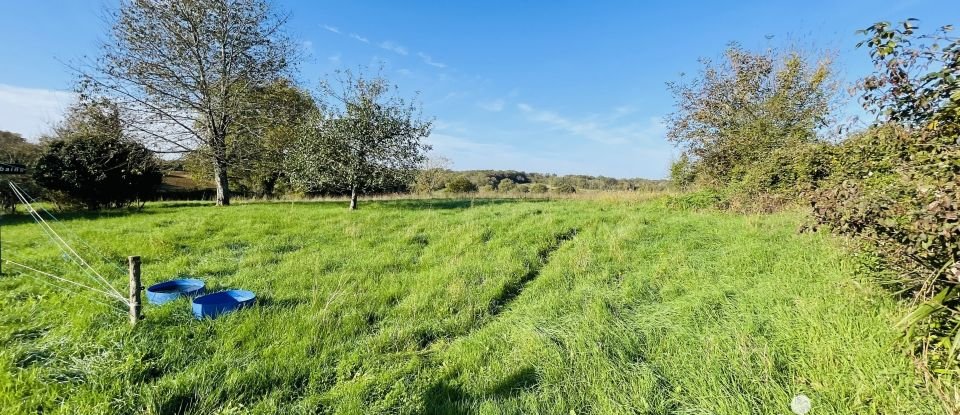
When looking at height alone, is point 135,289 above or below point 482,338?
above

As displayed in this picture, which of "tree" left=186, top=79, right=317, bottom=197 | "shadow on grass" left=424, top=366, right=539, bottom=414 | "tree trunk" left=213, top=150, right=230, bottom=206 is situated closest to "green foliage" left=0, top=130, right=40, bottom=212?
"tree" left=186, top=79, right=317, bottom=197

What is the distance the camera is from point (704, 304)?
167 inches

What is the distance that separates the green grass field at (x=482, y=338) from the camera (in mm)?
2807

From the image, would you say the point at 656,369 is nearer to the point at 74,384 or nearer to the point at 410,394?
the point at 410,394

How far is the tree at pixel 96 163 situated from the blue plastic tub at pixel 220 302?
41.4 ft

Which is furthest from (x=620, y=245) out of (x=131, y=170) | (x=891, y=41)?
(x=131, y=170)

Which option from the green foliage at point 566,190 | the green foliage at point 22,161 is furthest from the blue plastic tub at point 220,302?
the green foliage at point 566,190

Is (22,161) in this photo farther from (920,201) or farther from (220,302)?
(920,201)

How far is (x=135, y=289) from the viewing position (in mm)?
3764

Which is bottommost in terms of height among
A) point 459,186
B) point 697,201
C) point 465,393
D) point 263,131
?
point 465,393

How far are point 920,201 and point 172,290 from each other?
739cm

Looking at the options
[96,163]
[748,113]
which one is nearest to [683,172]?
[748,113]

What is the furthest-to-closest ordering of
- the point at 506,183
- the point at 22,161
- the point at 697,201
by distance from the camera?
the point at 506,183 → the point at 697,201 → the point at 22,161

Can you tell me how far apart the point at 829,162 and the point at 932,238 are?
410 inches
